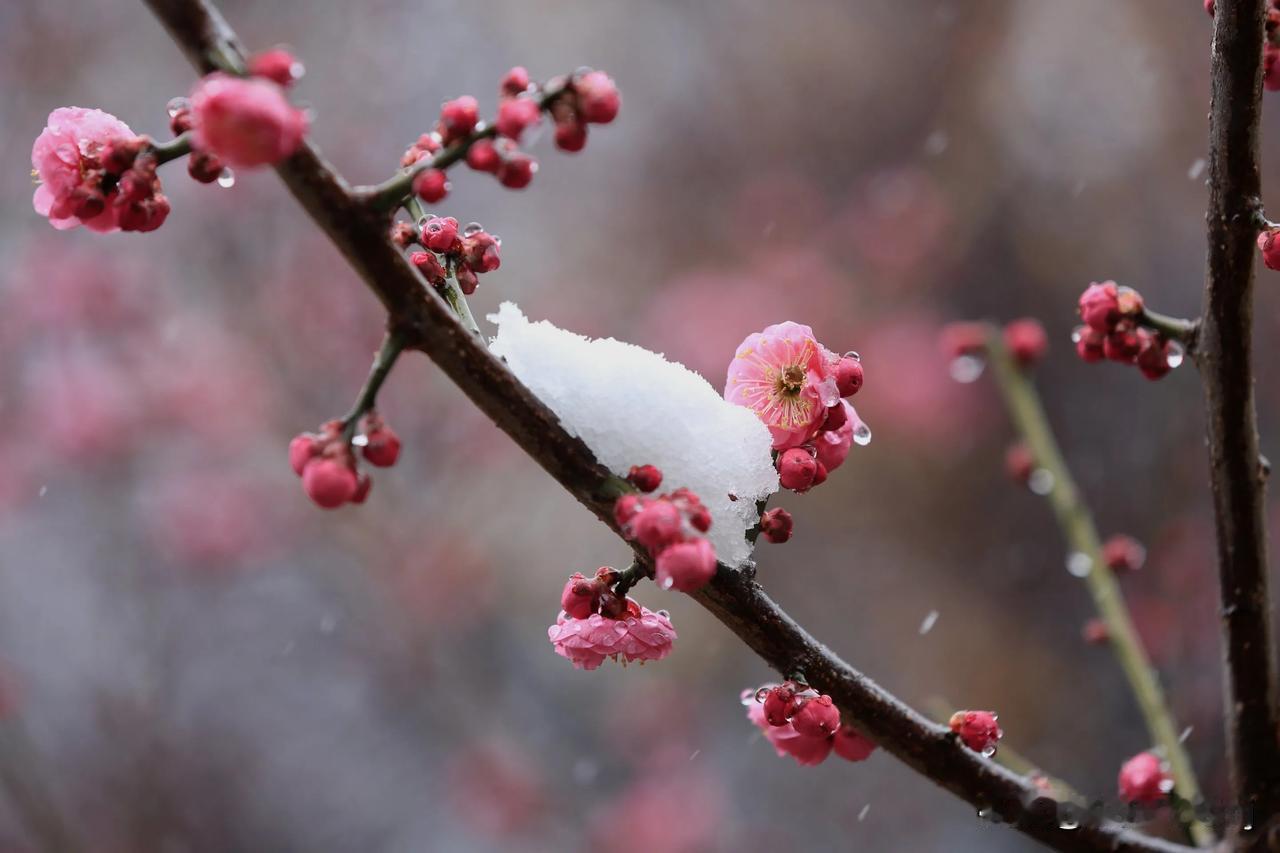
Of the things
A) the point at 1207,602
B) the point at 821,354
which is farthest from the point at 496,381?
the point at 1207,602

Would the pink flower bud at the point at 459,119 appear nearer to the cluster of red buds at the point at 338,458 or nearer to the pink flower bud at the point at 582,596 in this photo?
the cluster of red buds at the point at 338,458

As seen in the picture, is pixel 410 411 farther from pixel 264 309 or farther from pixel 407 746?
pixel 407 746

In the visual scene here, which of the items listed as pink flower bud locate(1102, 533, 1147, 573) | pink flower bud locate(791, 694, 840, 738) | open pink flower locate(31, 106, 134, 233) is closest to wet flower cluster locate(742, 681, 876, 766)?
pink flower bud locate(791, 694, 840, 738)

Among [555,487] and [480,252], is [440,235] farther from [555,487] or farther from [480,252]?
[555,487]

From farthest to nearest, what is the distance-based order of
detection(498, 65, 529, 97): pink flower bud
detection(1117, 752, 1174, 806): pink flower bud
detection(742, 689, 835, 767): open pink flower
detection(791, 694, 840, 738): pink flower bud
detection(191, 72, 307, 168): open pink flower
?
1. detection(1117, 752, 1174, 806): pink flower bud
2. detection(742, 689, 835, 767): open pink flower
3. detection(791, 694, 840, 738): pink flower bud
4. detection(498, 65, 529, 97): pink flower bud
5. detection(191, 72, 307, 168): open pink flower

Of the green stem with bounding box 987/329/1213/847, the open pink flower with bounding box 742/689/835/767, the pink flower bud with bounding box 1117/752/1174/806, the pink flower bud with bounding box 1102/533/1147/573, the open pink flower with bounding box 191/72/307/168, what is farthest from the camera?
the pink flower bud with bounding box 1102/533/1147/573

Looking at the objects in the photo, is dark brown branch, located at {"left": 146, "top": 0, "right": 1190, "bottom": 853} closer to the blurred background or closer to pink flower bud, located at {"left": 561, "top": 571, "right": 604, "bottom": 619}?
pink flower bud, located at {"left": 561, "top": 571, "right": 604, "bottom": 619}
